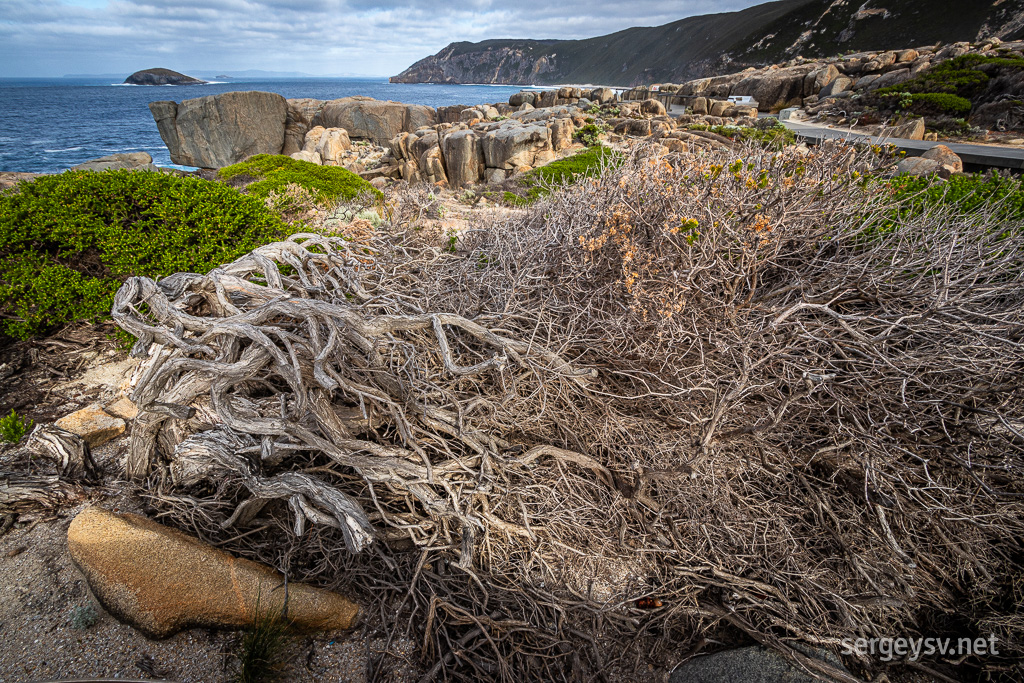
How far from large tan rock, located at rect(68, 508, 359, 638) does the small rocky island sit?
786 ft

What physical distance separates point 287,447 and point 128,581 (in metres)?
1.12

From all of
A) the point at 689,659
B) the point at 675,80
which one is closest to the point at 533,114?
the point at 689,659

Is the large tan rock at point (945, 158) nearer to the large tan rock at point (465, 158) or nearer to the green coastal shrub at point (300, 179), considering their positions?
the large tan rock at point (465, 158)

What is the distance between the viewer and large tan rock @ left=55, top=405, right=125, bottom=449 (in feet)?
12.7

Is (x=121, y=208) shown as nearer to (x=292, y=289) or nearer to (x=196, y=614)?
(x=292, y=289)

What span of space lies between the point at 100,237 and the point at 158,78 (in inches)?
9497

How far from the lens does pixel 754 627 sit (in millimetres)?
3051

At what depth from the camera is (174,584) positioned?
2.81 meters

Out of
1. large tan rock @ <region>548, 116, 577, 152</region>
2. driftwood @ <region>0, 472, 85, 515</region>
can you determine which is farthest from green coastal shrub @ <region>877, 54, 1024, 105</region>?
driftwood @ <region>0, 472, 85, 515</region>

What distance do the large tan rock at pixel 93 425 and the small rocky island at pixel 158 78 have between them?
9362 inches

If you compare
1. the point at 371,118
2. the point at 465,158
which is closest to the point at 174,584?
the point at 465,158

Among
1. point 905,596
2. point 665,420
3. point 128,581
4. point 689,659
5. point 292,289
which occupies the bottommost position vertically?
point 689,659

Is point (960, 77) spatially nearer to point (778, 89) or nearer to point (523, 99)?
point (778, 89)

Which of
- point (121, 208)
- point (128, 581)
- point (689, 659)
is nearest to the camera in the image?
point (128, 581)
